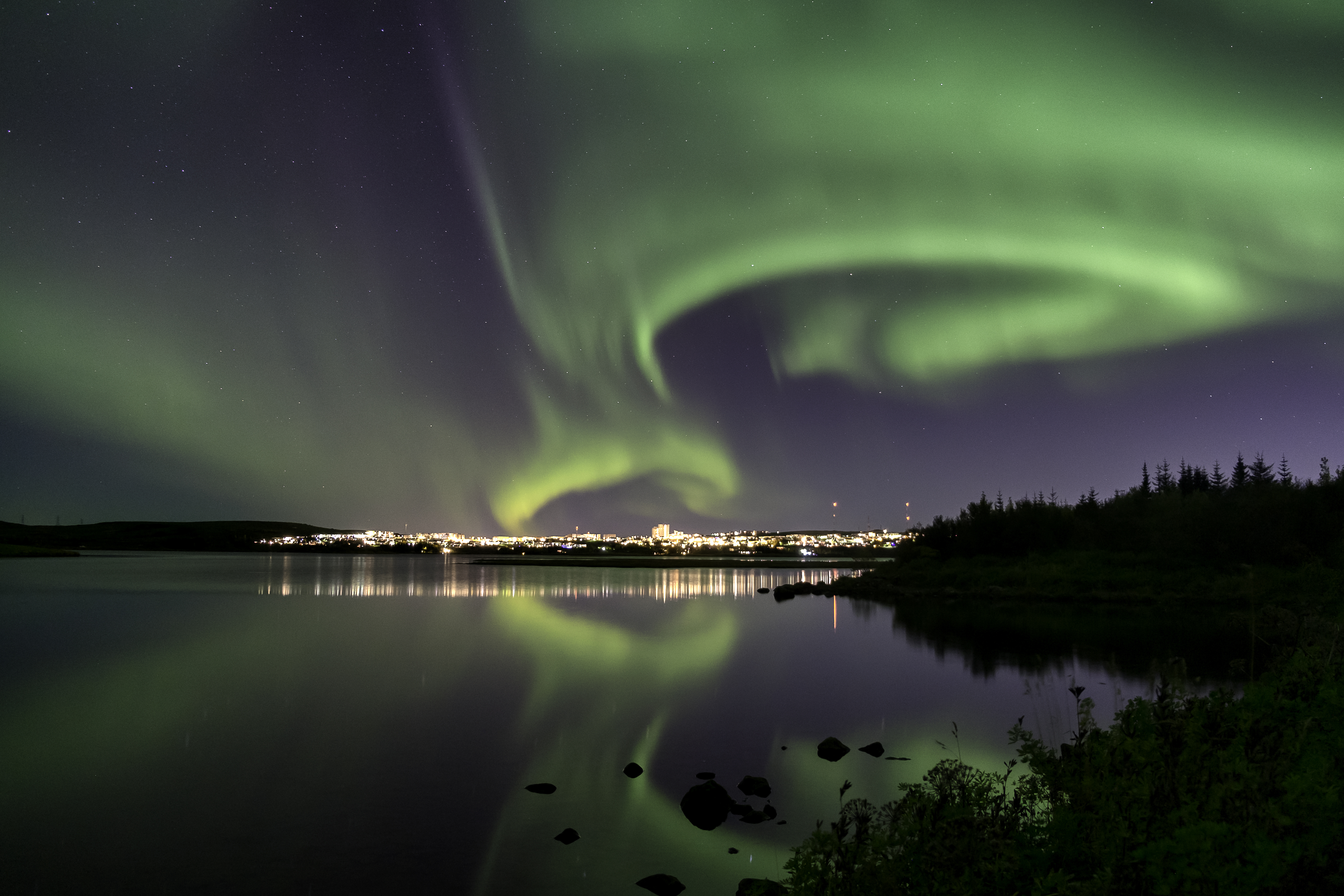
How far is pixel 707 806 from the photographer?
17.4 metres

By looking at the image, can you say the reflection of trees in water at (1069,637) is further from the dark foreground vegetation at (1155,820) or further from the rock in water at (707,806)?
the dark foreground vegetation at (1155,820)

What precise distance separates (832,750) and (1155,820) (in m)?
16.7

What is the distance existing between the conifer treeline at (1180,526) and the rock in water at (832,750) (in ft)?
141

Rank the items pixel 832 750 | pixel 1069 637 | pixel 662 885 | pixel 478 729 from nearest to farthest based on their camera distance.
→ pixel 662 885 < pixel 832 750 < pixel 478 729 < pixel 1069 637

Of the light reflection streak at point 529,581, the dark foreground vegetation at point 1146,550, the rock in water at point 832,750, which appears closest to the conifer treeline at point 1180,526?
the dark foreground vegetation at point 1146,550

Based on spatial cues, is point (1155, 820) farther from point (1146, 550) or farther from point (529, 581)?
point (529, 581)

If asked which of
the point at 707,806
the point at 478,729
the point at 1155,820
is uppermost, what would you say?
the point at 1155,820

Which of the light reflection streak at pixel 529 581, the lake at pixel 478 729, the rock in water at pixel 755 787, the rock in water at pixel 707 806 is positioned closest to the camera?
the lake at pixel 478 729

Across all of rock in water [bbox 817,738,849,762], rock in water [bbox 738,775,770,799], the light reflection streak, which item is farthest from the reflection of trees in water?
the light reflection streak

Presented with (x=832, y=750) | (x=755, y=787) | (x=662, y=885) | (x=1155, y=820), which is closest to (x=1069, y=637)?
(x=832, y=750)

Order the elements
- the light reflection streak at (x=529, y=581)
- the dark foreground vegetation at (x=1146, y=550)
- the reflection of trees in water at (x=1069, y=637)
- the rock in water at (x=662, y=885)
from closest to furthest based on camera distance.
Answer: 1. the rock in water at (x=662, y=885)
2. the reflection of trees in water at (x=1069, y=637)
3. the dark foreground vegetation at (x=1146, y=550)
4. the light reflection streak at (x=529, y=581)

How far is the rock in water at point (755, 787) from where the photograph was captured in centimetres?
1891

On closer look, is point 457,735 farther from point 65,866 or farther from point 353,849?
point 65,866

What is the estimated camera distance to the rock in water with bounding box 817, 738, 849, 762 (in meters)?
22.4
